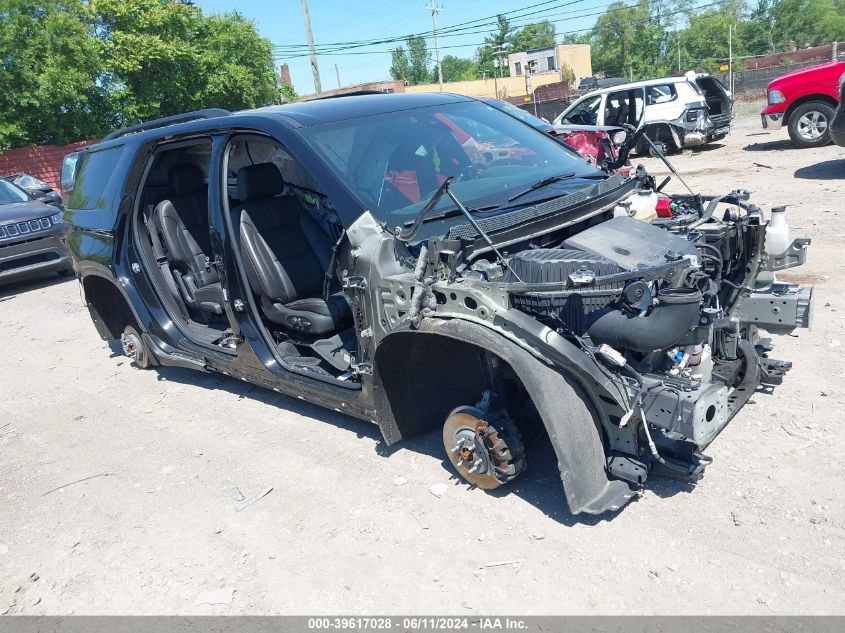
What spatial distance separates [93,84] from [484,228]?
2257 centimetres

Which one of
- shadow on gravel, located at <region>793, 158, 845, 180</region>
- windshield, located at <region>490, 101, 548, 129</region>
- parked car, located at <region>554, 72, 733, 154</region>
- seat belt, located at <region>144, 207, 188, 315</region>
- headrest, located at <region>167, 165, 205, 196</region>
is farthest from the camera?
parked car, located at <region>554, 72, 733, 154</region>

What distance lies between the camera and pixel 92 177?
555 centimetres

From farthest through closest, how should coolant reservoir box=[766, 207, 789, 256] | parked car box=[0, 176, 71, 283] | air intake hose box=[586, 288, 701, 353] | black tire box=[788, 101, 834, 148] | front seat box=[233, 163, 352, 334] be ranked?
black tire box=[788, 101, 834, 148] → parked car box=[0, 176, 71, 283] → front seat box=[233, 163, 352, 334] → coolant reservoir box=[766, 207, 789, 256] → air intake hose box=[586, 288, 701, 353]

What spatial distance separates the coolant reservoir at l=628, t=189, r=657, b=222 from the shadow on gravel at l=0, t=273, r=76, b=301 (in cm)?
942

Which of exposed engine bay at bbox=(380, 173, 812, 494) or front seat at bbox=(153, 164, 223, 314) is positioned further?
front seat at bbox=(153, 164, 223, 314)

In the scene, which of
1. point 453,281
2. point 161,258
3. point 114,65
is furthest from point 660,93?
point 114,65

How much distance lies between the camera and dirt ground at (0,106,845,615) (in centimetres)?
273

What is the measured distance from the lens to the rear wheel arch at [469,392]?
9.19 ft

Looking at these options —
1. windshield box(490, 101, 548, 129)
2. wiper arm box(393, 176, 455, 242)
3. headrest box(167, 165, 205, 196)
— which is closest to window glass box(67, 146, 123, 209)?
headrest box(167, 165, 205, 196)

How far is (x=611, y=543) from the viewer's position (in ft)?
9.66

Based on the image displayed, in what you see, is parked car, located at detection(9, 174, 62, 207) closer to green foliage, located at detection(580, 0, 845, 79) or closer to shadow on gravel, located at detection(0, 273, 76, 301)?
shadow on gravel, located at detection(0, 273, 76, 301)

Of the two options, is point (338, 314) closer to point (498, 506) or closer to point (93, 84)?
point (498, 506)

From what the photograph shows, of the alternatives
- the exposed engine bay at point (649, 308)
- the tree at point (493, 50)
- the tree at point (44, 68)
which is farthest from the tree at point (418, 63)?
the exposed engine bay at point (649, 308)

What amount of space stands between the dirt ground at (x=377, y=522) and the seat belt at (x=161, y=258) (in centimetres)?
83
